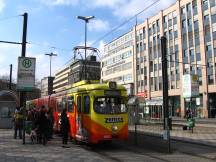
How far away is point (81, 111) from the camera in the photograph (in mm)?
19047

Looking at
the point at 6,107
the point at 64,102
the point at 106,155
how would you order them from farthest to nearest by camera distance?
the point at 6,107, the point at 64,102, the point at 106,155

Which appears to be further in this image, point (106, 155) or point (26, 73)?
point (26, 73)

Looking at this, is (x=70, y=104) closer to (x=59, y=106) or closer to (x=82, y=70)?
(x=59, y=106)

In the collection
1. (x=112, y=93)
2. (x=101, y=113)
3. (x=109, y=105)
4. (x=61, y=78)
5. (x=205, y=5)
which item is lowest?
(x=101, y=113)

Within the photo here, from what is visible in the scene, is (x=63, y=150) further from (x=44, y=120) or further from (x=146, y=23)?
(x=146, y=23)

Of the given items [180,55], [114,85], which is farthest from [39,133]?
[180,55]

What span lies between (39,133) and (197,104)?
173 ft

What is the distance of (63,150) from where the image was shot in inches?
673

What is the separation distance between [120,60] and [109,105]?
9044 cm

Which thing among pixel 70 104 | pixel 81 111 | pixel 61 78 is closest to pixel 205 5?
pixel 70 104

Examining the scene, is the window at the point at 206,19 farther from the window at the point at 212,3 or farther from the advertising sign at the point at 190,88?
the advertising sign at the point at 190,88

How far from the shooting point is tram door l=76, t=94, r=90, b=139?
18484mm

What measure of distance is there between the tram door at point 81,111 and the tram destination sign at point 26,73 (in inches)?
103

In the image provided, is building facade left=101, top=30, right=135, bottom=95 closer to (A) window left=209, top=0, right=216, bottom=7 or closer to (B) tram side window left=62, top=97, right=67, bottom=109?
(A) window left=209, top=0, right=216, bottom=7
